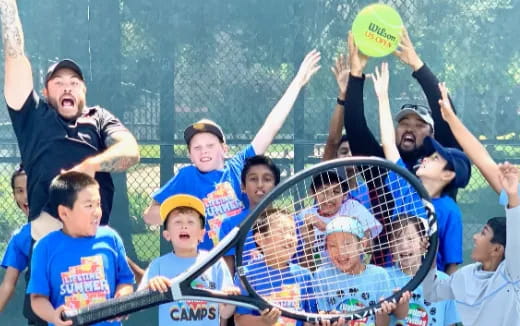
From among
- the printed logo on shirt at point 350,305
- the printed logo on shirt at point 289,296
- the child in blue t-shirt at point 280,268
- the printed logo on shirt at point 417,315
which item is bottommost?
the printed logo on shirt at point 417,315

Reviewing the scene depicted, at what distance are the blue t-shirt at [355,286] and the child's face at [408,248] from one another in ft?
0.28

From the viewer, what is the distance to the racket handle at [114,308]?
2617 mm

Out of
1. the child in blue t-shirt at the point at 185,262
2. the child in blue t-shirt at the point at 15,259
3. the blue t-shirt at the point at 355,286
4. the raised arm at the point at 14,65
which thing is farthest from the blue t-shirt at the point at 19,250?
the blue t-shirt at the point at 355,286

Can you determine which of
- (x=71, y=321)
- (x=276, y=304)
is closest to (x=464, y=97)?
(x=276, y=304)

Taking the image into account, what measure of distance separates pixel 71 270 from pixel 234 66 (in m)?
2.04

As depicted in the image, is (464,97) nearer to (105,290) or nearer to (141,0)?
(141,0)

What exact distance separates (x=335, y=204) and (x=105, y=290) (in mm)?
931

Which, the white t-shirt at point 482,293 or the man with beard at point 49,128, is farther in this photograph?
the man with beard at point 49,128

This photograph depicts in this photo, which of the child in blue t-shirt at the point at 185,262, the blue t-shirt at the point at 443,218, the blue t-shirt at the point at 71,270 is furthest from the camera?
the blue t-shirt at the point at 443,218

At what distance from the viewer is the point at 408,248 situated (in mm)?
3182

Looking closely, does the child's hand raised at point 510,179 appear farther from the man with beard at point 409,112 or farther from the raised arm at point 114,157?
the raised arm at point 114,157

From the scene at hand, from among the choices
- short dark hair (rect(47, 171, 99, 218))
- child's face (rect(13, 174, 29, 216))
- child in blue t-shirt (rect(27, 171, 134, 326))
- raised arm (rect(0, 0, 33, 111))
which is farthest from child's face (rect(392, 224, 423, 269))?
child's face (rect(13, 174, 29, 216))

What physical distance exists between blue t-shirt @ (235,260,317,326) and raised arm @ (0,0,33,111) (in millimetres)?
1037

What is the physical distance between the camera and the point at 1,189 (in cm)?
497
